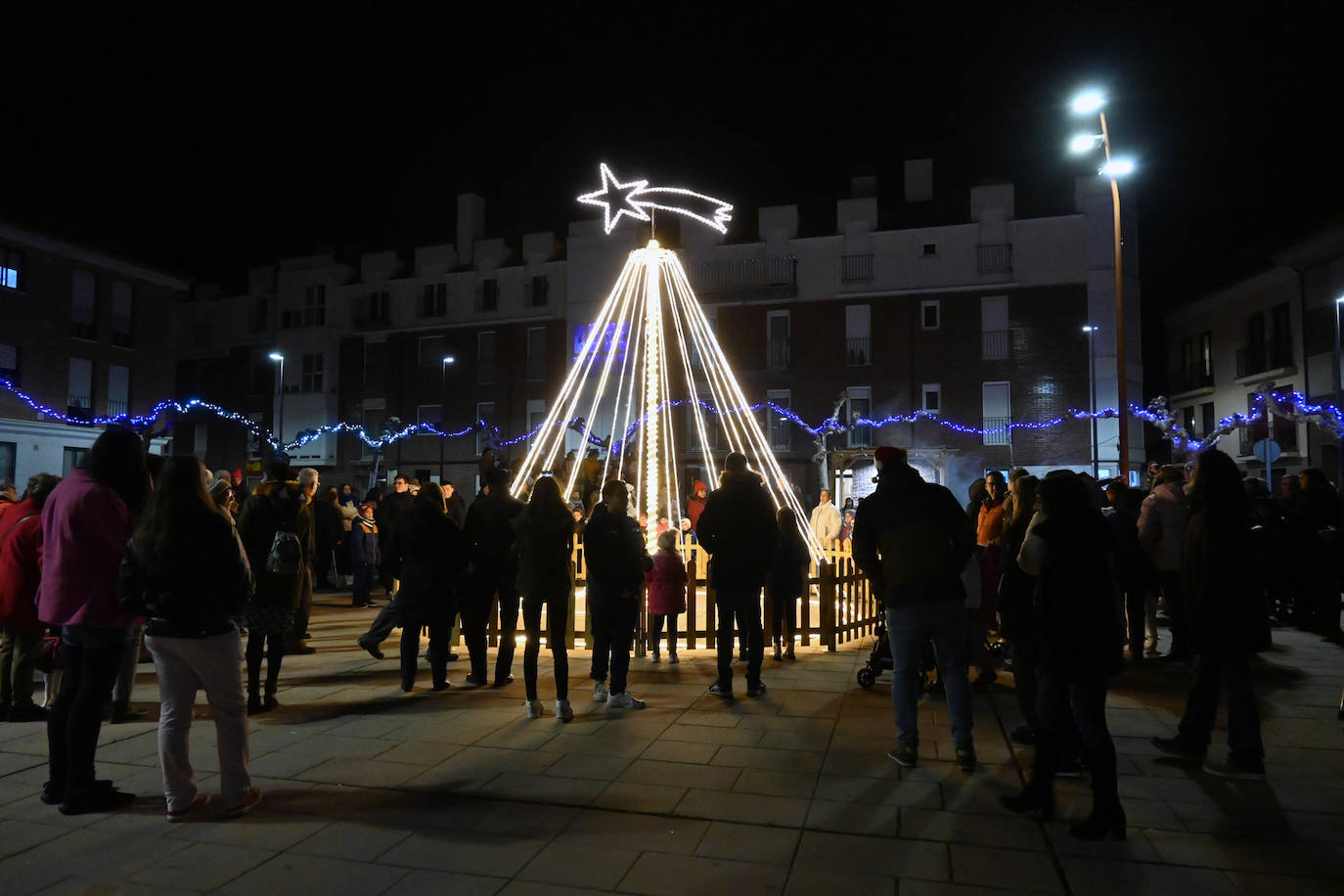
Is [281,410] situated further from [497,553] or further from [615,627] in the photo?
[615,627]

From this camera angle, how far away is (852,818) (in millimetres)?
4062

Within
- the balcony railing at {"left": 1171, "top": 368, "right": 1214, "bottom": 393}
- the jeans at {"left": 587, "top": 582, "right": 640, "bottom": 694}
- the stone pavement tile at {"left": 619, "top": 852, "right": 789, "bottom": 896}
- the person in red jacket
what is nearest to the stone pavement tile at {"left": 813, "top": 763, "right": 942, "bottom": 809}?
the stone pavement tile at {"left": 619, "top": 852, "right": 789, "bottom": 896}

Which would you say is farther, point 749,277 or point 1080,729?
point 749,277

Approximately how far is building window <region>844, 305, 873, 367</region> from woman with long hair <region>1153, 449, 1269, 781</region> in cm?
2684

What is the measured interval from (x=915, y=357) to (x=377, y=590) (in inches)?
864

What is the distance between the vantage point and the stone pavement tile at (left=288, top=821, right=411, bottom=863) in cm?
366

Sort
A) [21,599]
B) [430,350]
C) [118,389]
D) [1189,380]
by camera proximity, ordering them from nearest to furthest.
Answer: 1. [21,599]
2. [118,389]
3. [1189,380]
4. [430,350]

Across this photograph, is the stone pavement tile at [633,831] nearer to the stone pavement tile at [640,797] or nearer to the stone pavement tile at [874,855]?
the stone pavement tile at [640,797]

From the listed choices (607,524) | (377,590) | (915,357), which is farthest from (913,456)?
(607,524)

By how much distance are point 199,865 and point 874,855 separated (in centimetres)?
279

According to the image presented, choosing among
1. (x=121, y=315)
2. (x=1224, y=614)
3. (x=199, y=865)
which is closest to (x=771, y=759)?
(x=1224, y=614)

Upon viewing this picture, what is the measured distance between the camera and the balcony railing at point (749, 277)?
105 feet

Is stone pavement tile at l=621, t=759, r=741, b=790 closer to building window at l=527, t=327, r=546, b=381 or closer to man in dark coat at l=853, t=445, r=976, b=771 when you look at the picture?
man in dark coat at l=853, t=445, r=976, b=771

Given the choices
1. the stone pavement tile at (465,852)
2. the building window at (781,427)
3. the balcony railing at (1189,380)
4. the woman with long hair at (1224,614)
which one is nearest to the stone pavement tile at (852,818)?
the stone pavement tile at (465,852)
